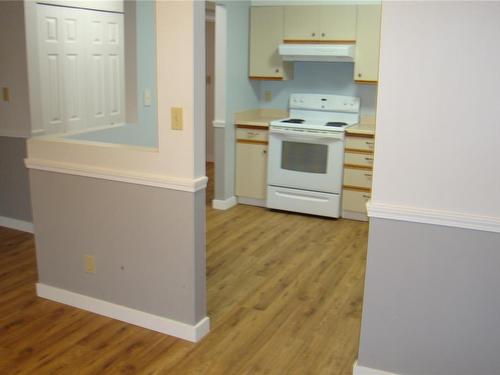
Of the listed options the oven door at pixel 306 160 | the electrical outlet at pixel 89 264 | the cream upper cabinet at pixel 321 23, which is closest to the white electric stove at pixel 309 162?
the oven door at pixel 306 160

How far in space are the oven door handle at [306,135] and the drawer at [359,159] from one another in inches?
7.4

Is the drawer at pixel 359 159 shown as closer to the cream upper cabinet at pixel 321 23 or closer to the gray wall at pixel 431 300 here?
the cream upper cabinet at pixel 321 23

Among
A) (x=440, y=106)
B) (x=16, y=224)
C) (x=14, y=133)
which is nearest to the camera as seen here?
(x=440, y=106)

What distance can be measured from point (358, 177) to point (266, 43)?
1.65m

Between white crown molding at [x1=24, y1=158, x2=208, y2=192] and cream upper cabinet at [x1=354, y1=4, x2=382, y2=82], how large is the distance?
2.77 m

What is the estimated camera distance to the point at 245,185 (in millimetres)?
5605

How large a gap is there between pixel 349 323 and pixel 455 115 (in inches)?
59.1

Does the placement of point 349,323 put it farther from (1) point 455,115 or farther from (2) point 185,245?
(1) point 455,115

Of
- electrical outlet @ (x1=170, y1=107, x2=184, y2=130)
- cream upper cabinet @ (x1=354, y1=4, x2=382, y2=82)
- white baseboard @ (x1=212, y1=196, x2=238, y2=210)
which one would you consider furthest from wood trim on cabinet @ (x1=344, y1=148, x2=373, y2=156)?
electrical outlet @ (x1=170, y1=107, x2=184, y2=130)

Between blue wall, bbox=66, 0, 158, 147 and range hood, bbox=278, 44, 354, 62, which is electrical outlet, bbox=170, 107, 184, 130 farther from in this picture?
range hood, bbox=278, 44, 354, 62

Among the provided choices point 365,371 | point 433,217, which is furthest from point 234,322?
point 433,217

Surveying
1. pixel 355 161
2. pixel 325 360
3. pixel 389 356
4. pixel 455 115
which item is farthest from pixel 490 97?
pixel 355 161

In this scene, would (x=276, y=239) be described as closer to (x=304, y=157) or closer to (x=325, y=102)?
(x=304, y=157)

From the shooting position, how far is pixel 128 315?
3168mm
